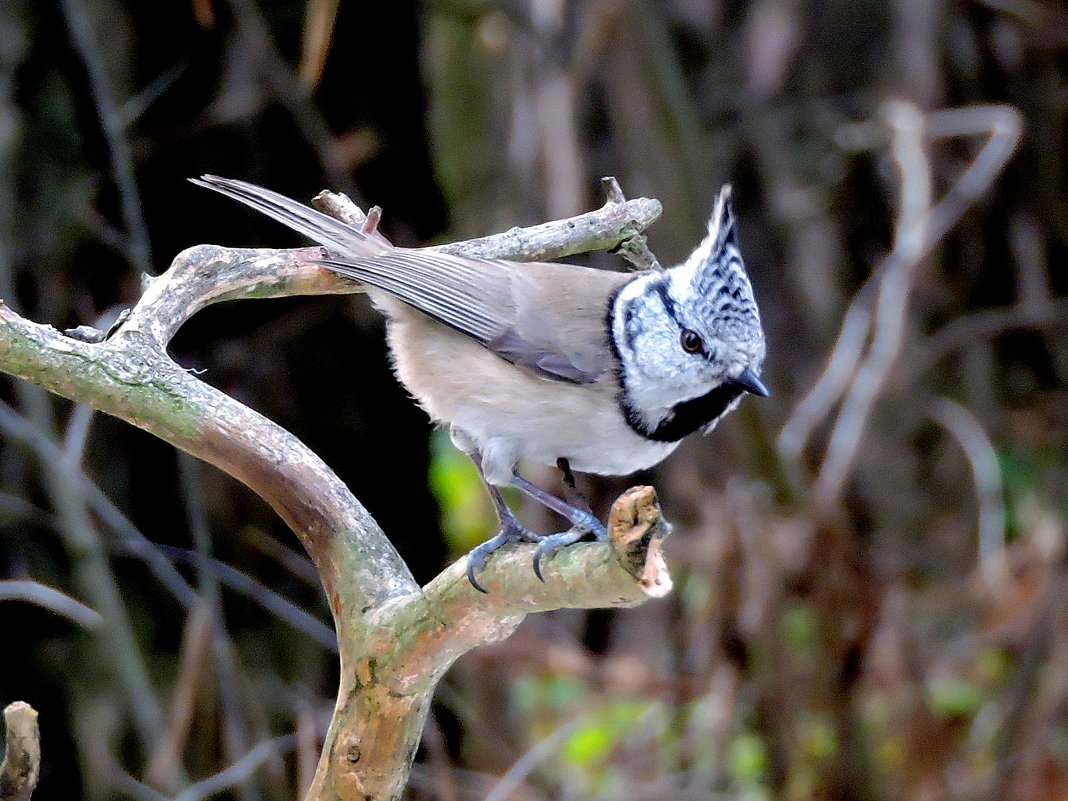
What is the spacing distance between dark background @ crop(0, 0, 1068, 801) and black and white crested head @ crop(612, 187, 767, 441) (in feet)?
3.93

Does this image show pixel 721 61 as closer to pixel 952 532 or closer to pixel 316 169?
pixel 952 532

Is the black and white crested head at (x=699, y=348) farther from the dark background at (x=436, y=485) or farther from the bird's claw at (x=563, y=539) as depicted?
the dark background at (x=436, y=485)

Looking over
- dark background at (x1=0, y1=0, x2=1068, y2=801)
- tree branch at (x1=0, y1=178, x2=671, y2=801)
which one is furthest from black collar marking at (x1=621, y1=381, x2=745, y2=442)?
dark background at (x1=0, y1=0, x2=1068, y2=801)

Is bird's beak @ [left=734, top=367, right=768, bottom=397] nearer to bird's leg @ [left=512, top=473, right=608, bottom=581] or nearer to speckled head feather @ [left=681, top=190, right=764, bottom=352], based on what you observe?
speckled head feather @ [left=681, top=190, right=764, bottom=352]

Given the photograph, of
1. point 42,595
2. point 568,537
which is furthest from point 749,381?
point 42,595

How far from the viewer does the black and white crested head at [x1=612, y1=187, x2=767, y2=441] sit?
2434 millimetres

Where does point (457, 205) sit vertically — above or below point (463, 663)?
above

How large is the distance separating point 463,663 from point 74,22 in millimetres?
2442

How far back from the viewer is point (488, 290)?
2.69 m

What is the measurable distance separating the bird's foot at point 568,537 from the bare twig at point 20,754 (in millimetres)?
740

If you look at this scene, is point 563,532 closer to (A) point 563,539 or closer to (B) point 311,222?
(A) point 563,539

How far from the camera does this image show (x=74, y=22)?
11.3 ft

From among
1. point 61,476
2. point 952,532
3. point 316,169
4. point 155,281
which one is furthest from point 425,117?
point 952,532

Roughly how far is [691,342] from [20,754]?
1389 millimetres
